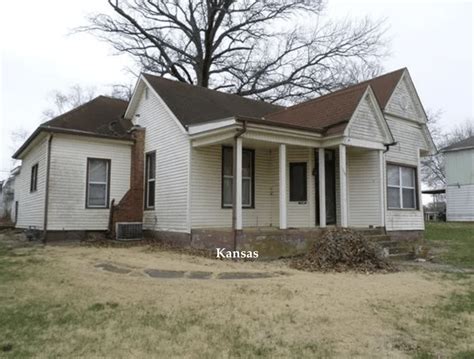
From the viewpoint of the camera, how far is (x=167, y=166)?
42.7ft

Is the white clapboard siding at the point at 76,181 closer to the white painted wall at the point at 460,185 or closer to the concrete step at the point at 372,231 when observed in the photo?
the concrete step at the point at 372,231

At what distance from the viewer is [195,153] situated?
11.9 meters

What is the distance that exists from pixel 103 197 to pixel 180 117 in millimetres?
3985

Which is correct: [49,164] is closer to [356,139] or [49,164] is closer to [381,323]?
[356,139]

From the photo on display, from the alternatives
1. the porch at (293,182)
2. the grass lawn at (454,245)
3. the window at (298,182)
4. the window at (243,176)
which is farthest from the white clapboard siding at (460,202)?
the window at (243,176)

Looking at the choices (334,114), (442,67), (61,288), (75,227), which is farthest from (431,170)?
(61,288)

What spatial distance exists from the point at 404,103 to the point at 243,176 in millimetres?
6414

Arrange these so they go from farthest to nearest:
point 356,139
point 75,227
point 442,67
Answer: point 442,67 → point 75,227 → point 356,139

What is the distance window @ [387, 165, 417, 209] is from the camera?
1401cm

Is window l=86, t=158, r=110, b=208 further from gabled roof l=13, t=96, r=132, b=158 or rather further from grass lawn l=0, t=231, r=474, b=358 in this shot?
grass lawn l=0, t=231, r=474, b=358

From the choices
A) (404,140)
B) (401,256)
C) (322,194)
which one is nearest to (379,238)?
(401,256)

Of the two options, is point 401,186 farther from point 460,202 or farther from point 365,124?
point 460,202

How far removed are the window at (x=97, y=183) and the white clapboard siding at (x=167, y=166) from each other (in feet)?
4.83

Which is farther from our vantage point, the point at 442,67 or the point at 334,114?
the point at 442,67
